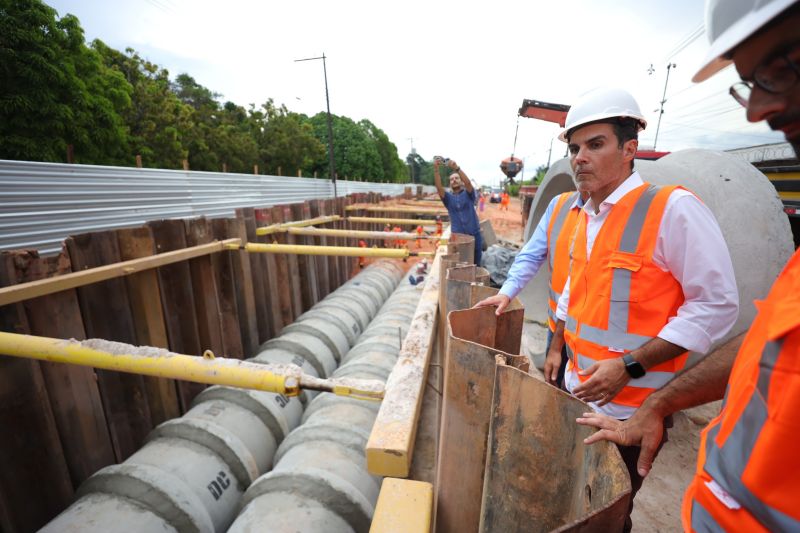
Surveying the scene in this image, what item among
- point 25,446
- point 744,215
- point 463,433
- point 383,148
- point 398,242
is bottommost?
point 398,242

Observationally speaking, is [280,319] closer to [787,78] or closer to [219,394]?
[219,394]

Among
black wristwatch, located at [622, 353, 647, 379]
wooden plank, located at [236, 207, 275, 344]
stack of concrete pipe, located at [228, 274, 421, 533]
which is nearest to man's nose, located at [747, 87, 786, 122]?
black wristwatch, located at [622, 353, 647, 379]

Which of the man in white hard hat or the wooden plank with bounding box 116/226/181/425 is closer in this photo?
the man in white hard hat

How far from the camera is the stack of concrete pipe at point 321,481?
223 cm

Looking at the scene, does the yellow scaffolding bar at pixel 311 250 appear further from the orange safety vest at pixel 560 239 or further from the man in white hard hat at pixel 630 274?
the man in white hard hat at pixel 630 274

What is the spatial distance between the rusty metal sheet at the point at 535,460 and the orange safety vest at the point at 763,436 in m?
0.29

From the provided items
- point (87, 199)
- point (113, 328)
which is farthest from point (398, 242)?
point (113, 328)

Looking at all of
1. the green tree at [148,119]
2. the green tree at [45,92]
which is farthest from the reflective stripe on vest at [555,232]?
the green tree at [148,119]

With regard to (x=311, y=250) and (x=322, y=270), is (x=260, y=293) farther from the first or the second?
(x=322, y=270)

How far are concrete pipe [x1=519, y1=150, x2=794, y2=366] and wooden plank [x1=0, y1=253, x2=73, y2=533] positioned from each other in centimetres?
507

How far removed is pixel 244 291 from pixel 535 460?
3984 millimetres

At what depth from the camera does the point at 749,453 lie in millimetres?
745

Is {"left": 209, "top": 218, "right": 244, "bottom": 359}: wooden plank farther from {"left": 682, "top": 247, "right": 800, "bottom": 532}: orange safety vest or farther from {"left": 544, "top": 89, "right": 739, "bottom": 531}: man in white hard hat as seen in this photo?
{"left": 682, "top": 247, "right": 800, "bottom": 532}: orange safety vest

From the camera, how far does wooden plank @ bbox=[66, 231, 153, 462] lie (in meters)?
2.84
